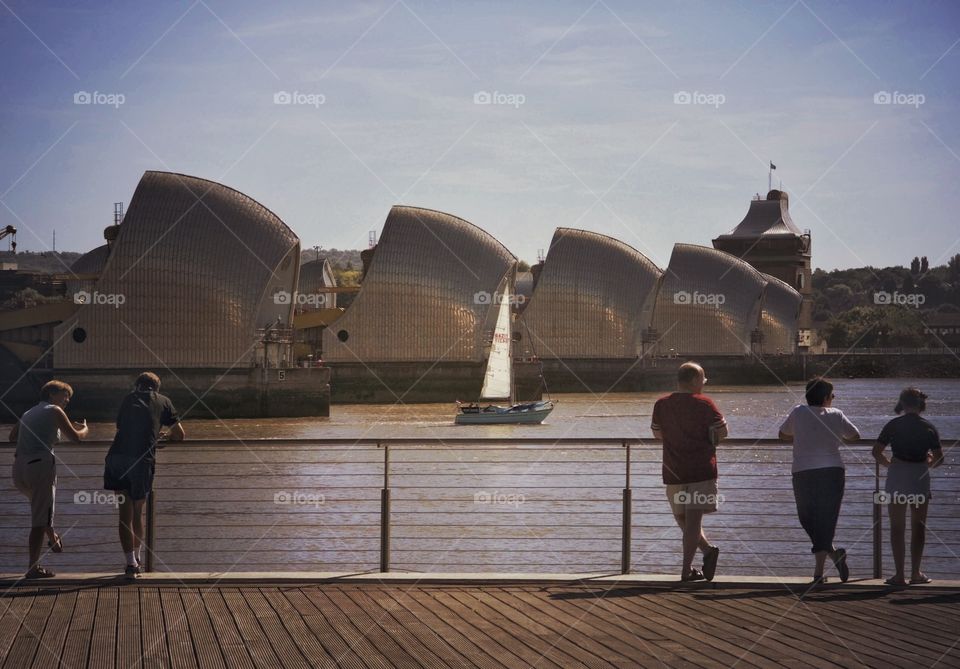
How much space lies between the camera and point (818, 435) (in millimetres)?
8008

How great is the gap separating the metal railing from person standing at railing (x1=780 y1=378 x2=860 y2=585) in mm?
508

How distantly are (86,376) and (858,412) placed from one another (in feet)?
100

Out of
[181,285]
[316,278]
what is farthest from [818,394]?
[316,278]

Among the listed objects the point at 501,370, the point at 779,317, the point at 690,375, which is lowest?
the point at 690,375

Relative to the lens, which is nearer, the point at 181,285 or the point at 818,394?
the point at 818,394

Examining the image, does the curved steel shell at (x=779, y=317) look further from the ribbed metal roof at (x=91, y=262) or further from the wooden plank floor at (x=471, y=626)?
the wooden plank floor at (x=471, y=626)

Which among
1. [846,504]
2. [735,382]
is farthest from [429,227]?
[846,504]

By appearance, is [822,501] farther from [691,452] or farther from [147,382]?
[147,382]

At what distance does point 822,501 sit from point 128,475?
4.58 meters

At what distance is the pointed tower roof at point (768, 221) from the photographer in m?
109

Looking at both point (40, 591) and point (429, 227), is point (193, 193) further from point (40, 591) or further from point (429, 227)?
point (40, 591)

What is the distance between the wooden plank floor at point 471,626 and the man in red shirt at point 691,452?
15.8 inches

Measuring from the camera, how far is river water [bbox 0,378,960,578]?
43.8ft
